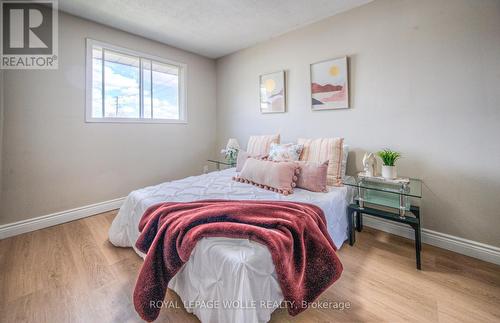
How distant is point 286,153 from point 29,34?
314 cm

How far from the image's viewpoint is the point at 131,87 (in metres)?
3.26

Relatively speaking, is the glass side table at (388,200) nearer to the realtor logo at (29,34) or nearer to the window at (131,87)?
the window at (131,87)

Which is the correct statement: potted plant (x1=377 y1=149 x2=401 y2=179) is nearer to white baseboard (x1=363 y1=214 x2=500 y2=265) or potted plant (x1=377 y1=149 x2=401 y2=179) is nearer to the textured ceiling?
white baseboard (x1=363 y1=214 x2=500 y2=265)

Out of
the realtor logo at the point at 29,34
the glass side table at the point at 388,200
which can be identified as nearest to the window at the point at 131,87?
the realtor logo at the point at 29,34

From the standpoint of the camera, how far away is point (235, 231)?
1231 mm

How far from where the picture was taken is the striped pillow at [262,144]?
2.95 meters

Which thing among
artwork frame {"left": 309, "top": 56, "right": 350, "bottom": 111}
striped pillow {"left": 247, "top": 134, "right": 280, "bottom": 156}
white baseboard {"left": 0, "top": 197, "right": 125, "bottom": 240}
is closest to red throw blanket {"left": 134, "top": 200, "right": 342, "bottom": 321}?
striped pillow {"left": 247, "top": 134, "right": 280, "bottom": 156}

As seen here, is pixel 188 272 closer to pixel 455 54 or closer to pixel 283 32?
pixel 455 54

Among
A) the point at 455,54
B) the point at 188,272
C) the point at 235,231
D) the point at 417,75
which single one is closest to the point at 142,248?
the point at 188,272

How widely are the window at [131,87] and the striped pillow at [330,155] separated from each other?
235 centimetres

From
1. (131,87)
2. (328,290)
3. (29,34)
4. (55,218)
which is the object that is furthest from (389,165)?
(29,34)

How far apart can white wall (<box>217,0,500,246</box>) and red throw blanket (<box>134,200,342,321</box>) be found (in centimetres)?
150

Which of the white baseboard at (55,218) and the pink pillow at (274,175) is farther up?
the pink pillow at (274,175)

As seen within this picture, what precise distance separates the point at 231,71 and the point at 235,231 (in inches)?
133
